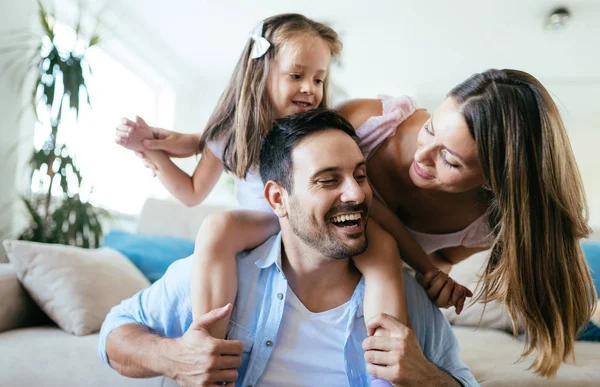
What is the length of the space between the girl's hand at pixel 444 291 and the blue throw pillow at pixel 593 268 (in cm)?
117

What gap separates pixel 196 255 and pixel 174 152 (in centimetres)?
47

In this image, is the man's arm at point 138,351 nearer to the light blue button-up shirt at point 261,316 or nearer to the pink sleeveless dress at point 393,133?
the light blue button-up shirt at point 261,316

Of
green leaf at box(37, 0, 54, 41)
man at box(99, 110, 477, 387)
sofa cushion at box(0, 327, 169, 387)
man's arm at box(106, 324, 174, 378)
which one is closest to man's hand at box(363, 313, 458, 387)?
man at box(99, 110, 477, 387)

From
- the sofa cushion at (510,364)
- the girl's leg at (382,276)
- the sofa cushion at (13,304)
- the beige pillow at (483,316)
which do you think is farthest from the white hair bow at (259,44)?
A: the beige pillow at (483,316)

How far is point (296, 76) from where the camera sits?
1688 millimetres

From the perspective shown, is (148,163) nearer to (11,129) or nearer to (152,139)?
(152,139)

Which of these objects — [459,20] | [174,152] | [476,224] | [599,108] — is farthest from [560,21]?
[174,152]

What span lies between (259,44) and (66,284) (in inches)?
49.9

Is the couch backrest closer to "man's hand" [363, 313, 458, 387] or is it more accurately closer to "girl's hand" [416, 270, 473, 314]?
"girl's hand" [416, 270, 473, 314]

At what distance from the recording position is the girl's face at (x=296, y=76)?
167cm

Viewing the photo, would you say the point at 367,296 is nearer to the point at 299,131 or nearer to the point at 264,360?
the point at 264,360

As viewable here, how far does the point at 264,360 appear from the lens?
4.83ft

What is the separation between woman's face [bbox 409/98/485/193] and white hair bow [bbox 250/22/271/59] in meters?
0.59

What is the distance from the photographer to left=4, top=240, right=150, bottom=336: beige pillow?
2.24m
